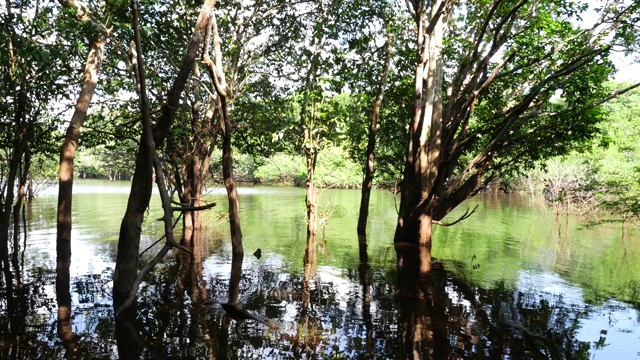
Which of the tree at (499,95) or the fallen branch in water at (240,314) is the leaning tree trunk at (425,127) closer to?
the tree at (499,95)

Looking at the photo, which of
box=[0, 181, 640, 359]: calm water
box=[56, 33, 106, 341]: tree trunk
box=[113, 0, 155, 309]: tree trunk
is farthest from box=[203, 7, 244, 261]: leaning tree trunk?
box=[56, 33, 106, 341]: tree trunk

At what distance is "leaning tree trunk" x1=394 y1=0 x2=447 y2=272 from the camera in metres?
15.4

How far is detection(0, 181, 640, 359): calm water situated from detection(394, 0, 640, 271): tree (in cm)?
295

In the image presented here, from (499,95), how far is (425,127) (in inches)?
170

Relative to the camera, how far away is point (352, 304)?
32.7ft

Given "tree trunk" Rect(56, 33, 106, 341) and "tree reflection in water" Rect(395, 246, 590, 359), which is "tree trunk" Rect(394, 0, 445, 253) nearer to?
"tree reflection in water" Rect(395, 246, 590, 359)

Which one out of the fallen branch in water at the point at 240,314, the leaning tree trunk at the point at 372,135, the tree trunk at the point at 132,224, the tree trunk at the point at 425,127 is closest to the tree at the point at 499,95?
Result: the tree trunk at the point at 425,127

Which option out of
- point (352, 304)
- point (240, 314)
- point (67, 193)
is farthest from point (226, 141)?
point (352, 304)

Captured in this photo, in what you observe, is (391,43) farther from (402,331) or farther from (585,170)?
(585,170)

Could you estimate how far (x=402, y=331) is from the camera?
322 inches

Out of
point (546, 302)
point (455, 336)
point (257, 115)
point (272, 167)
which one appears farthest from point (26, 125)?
point (272, 167)

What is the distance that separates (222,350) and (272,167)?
64970 mm

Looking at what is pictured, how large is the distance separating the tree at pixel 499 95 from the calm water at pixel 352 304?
2945 mm

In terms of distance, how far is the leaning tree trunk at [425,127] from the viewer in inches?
605
